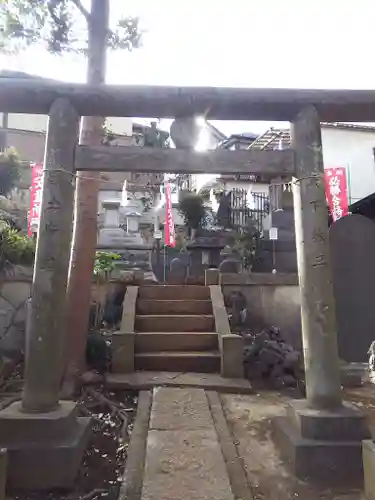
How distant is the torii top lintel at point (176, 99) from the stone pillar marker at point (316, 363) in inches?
9.5

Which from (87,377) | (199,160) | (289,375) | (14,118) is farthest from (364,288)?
(14,118)

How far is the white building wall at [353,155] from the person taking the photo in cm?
1955

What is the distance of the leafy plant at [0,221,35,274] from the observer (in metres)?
8.08

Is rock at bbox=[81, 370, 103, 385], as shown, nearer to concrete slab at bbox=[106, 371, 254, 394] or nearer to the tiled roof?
concrete slab at bbox=[106, 371, 254, 394]

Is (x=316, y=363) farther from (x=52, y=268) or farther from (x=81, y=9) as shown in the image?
(x=81, y=9)

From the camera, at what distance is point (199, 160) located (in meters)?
4.63

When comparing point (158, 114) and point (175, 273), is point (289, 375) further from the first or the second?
point (175, 273)

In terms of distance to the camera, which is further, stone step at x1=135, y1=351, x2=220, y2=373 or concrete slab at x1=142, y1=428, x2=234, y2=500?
stone step at x1=135, y1=351, x2=220, y2=373

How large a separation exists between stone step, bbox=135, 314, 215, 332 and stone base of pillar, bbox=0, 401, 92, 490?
458cm

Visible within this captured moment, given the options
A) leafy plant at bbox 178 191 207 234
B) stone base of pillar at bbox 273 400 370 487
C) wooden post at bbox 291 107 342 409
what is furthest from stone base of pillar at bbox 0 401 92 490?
leafy plant at bbox 178 191 207 234

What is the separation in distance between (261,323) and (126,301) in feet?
11.6

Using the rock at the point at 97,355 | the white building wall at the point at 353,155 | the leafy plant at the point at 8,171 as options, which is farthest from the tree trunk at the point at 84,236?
the white building wall at the point at 353,155

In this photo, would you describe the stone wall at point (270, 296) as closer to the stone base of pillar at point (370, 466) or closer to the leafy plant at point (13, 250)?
the leafy plant at point (13, 250)

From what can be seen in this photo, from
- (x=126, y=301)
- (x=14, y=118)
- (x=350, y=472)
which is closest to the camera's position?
(x=350, y=472)
